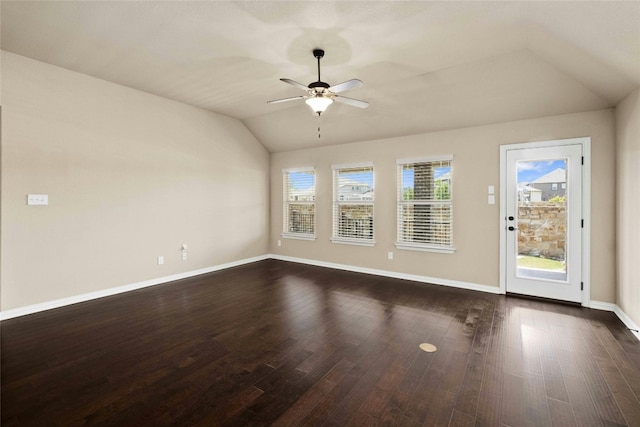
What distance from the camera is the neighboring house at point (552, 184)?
388 centimetres

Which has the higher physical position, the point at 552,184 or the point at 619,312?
the point at 552,184

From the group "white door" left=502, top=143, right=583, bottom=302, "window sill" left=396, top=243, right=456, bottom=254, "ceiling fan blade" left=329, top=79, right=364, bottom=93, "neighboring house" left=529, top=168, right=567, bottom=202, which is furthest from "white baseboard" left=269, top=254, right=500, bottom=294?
"ceiling fan blade" left=329, top=79, right=364, bottom=93

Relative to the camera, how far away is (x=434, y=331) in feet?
9.94

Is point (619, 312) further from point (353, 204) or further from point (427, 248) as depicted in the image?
point (353, 204)

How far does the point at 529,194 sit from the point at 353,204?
2.85 metres

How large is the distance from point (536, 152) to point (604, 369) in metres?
2.76

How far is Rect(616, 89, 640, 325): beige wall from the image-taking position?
3006mm

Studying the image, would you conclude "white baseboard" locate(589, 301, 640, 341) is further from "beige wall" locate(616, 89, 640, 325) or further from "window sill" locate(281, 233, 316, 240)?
"window sill" locate(281, 233, 316, 240)

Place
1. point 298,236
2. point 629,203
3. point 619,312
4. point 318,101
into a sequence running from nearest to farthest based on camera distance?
point 318,101 → point 629,203 → point 619,312 → point 298,236

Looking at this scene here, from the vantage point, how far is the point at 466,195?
15.0ft

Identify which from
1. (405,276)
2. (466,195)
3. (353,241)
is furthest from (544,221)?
(353,241)

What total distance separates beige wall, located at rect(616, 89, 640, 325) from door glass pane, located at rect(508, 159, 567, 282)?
1.78 ft

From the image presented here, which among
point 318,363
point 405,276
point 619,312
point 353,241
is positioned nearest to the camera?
point 318,363

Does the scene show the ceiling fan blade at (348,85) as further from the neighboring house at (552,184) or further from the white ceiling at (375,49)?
the neighboring house at (552,184)
